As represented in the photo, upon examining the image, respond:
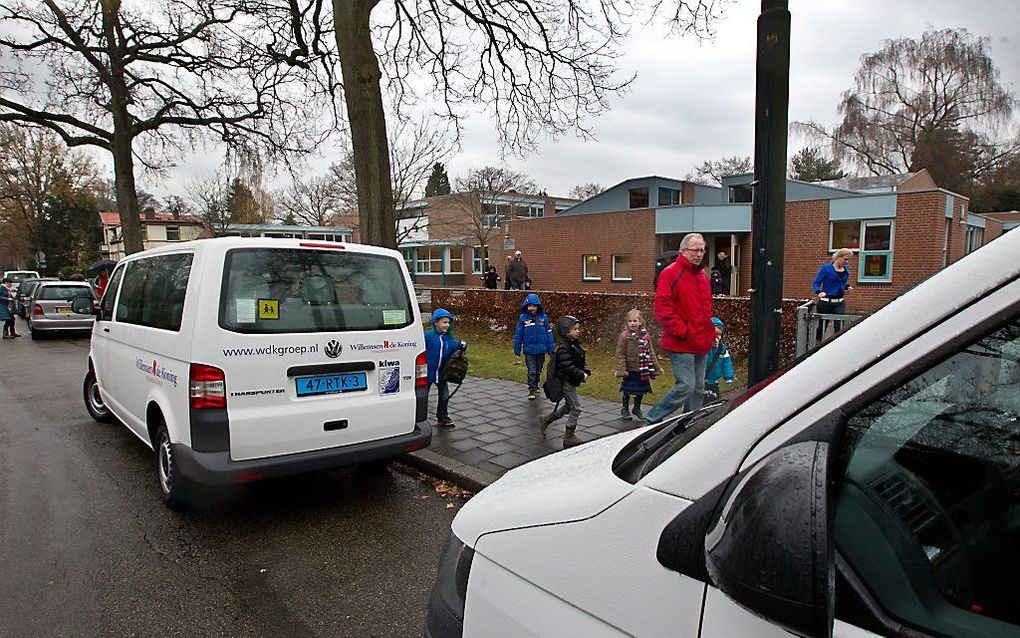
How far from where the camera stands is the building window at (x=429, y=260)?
44.2 m

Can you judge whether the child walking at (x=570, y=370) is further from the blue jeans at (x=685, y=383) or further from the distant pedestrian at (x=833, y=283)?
the distant pedestrian at (x=833, y=283)

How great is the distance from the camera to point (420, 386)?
456cm

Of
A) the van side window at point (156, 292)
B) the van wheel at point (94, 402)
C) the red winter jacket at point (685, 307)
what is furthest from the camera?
the van wheel at point (94, 402)

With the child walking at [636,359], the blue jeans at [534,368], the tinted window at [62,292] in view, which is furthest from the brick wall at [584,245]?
the child walking at [636,359]

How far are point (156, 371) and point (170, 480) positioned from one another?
82cm

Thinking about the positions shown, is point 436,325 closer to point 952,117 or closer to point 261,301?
point 261,301

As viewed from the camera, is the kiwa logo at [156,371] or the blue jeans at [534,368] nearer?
the kiwa logo at [156,371]

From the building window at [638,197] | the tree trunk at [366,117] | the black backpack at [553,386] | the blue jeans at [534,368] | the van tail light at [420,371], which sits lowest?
the blue jeans at [534,368]

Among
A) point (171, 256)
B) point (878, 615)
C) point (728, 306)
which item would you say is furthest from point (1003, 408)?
point (728, 306)

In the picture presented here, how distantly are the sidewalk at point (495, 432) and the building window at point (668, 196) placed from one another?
24805 millimetres

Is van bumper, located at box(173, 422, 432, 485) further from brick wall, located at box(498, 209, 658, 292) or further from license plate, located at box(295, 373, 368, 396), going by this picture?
brick wall, located at box(498, 209, 658, 292)

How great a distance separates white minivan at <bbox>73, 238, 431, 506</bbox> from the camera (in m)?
3.69

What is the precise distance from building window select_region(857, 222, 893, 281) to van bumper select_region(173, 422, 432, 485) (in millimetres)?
20286

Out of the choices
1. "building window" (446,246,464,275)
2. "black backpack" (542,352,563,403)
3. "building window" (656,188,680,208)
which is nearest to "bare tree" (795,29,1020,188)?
"building window" (656,188,680,208)
